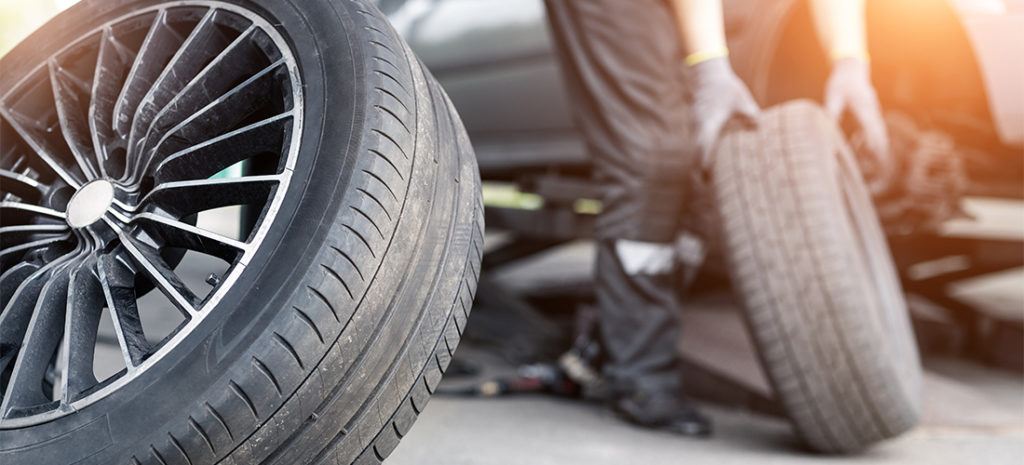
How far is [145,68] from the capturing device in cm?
142

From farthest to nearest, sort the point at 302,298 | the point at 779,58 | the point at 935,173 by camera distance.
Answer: the point at 779,58, the point at 935,173, the point at 302,298

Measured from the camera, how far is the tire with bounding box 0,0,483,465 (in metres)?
1.05

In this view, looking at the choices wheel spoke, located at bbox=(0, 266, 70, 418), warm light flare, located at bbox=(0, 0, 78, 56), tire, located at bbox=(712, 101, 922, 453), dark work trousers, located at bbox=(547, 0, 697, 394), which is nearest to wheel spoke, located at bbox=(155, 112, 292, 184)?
wheel spoke, located at bbox=(0, 266, 70, 418)

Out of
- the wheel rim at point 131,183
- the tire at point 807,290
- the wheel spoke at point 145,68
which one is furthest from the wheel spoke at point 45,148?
the tire at point 807,290

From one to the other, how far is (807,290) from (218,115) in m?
1.18

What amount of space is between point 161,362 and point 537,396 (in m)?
1.45

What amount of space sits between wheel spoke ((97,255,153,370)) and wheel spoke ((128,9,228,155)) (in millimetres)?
208

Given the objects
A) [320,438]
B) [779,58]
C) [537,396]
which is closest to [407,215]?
[320,438]

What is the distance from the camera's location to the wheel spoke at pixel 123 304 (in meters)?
1.16

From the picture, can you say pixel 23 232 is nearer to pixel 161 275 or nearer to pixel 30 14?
pixel 161 275

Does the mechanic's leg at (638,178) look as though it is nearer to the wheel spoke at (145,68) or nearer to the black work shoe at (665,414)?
the black work shoe at (665,414)

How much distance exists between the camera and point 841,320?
1.78 m

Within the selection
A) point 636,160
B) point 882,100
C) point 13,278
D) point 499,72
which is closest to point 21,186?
point 13,278

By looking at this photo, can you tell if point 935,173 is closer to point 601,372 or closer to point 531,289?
point 601,372
